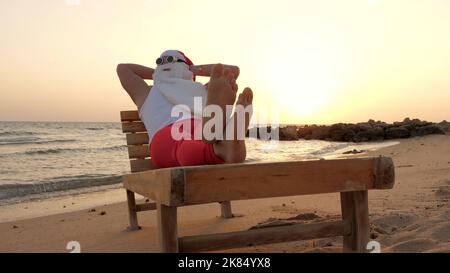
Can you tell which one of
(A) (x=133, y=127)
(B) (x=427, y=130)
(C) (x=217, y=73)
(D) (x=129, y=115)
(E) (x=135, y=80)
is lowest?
(B) (x=427, y=130)

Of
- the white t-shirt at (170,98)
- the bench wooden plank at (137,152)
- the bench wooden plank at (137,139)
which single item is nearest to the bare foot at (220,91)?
the white t-shirt at (170,98)

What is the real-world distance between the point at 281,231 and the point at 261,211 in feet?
7.43

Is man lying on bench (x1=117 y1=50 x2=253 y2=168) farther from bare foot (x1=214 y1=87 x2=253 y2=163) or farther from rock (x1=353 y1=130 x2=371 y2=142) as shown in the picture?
rock (x1=353 y1=130 x2=371 y2=142)

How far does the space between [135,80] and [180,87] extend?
50cm

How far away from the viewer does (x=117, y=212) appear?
17.4 ft

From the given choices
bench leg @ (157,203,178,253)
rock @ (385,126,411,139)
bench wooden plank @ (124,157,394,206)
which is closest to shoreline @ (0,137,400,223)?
bench wooden plank @ (124,157,394,206)

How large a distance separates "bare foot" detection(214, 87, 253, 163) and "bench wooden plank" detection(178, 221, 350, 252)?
14.7 inches

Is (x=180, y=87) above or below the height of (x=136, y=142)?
above

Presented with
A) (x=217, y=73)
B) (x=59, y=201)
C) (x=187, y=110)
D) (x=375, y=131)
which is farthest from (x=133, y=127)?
(x=375, y=131)

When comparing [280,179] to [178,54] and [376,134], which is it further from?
[376,134]

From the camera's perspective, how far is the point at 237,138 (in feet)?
6.99

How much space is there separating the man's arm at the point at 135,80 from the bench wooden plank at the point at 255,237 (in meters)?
1.52

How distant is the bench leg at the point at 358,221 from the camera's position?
7.79 ft

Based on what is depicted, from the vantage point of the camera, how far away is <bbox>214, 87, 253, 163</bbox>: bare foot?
2.11 metres
